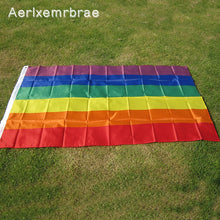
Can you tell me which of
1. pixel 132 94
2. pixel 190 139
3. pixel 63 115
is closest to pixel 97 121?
pixel 63 115

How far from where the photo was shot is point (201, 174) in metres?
4.40

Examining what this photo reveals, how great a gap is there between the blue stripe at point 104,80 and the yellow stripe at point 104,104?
0.55m

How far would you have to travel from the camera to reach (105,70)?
→ 6.24m

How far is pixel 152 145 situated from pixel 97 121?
130cm

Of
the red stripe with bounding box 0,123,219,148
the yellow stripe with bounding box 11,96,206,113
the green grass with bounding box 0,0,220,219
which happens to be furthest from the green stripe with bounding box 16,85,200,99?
the red stripe with bounding box 0,123,219,148

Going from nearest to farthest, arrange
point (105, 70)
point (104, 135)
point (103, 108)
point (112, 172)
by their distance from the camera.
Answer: point (112, 172), point (104, 135), point (103, 108), point (105, 70)

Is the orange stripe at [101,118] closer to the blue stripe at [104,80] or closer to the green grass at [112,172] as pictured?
the green grass at [112,172]

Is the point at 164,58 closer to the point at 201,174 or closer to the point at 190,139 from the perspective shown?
the point at 190,139

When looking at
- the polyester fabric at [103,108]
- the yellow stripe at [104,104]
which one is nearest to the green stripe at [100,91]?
the polyester fabric at [103,108]

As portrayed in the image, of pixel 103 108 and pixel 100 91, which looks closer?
pixel 103 108

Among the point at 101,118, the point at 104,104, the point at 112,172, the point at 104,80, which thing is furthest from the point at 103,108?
the point at 112,172

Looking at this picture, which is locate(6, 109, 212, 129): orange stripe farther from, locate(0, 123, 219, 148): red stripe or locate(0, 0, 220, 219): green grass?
locate(0, 0, 220, 219): green grass

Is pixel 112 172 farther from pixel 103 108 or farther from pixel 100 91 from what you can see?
pixel 100 91

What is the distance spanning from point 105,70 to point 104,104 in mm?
1283
